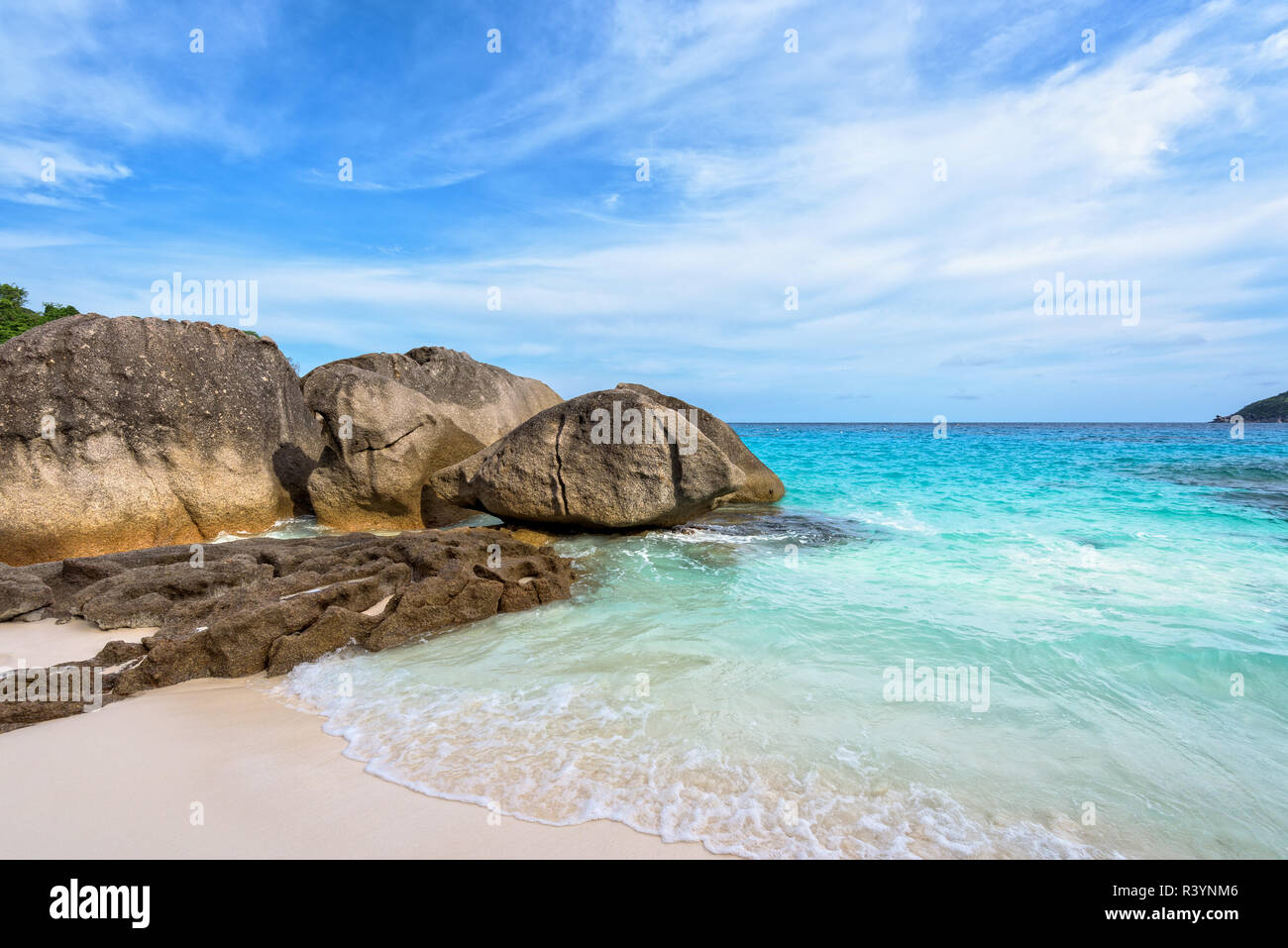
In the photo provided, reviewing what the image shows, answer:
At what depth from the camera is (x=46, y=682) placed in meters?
3.98

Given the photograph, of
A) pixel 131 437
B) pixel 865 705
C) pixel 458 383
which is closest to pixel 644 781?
pixel 865 705

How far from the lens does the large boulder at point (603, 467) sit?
351 inches

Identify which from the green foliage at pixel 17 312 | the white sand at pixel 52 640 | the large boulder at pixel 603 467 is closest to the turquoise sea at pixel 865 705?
the large boulder at pixel 603 467

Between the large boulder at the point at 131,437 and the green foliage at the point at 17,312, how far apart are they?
18.5 m

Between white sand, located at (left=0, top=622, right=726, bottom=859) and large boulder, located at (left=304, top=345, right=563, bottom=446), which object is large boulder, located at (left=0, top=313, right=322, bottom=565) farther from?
white sand, located at (left=0, top=622, right=726, bottom=859)

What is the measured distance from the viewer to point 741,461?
44.1 ft

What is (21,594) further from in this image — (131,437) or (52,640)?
(131,437)

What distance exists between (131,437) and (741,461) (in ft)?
34.7

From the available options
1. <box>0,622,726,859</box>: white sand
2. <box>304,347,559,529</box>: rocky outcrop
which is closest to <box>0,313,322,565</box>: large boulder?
<box>304,347,559,529</box>: rocky outcrop

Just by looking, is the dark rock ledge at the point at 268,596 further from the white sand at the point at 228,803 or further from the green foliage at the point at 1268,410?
the green foliage at the point at 1268,410

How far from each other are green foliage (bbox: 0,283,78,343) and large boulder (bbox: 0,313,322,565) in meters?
A: 18.5
